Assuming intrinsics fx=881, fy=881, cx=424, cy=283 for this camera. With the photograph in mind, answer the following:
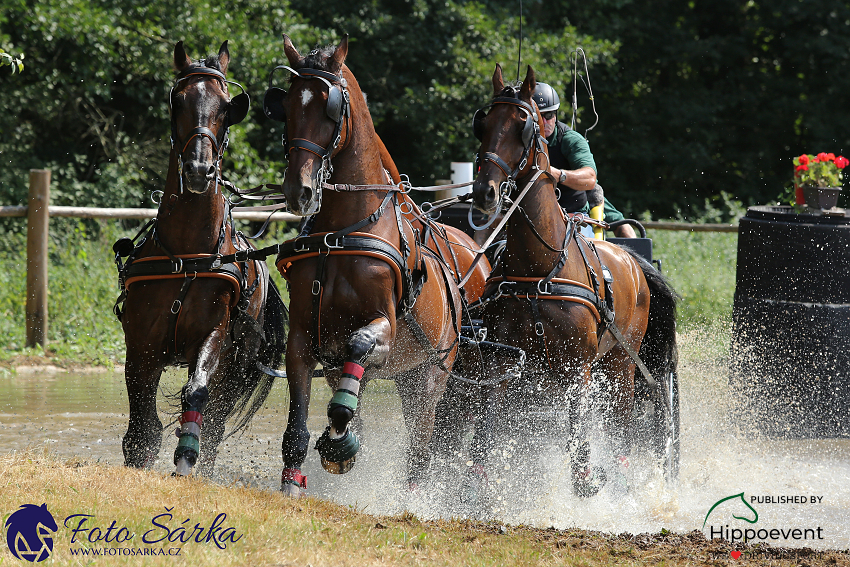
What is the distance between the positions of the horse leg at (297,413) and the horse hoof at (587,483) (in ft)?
5.45

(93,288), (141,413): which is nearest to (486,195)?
(141,413)

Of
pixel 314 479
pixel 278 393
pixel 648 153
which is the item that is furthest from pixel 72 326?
pixel 648 153

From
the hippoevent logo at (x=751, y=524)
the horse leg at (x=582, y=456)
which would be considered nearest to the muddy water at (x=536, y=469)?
the hippoevent logo at (x=751, y=524)

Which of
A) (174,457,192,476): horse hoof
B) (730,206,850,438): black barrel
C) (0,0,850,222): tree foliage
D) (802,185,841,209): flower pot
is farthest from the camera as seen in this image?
(0,0,850,222): tree foliage

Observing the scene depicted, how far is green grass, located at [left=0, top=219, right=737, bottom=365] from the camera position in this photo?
28.0ft

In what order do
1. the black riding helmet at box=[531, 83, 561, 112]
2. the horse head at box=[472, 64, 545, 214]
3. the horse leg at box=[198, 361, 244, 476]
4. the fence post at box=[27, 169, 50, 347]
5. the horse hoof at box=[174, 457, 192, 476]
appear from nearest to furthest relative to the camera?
the horse hoof at box=[174, 457, 192, 476] → the horse head at box=[472, 64, 545, 214] → the horse leg at box=[198, 361, 244, 476] → the black riding helmet at box=[531, 83, 561, 112] → the fence post at box=[27, 169, 50, 347]

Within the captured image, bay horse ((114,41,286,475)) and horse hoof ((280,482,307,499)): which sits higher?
bay horse ((114,41,286,475))

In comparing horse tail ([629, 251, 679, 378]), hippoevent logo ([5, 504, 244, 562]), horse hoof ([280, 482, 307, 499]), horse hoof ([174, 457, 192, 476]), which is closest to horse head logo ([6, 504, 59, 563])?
hippoevent logo ([5, 504, 244, 562])

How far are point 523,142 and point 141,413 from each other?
2331 millimetres

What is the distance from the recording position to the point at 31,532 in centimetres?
310

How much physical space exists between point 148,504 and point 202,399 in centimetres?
70

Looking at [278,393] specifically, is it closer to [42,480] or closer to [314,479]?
[314,479]

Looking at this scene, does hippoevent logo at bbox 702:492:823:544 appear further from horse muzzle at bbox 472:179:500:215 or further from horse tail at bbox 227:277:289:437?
horse tail at bbox 227:277:289:437

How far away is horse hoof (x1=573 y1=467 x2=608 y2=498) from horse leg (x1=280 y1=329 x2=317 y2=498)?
1660 mm
